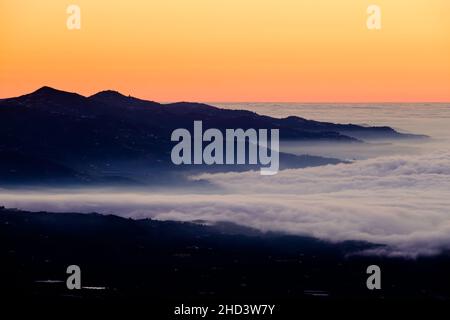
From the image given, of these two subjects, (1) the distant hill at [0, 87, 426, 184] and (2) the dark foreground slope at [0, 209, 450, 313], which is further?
(1) the distant hill at [0, 87, 426, 184]

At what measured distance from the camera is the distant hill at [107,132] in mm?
18766

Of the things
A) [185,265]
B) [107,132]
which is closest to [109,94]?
[107,132]

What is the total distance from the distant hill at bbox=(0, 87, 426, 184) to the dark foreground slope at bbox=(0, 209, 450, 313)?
1.09 metres

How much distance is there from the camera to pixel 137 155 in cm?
2022

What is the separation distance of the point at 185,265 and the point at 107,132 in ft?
10.7

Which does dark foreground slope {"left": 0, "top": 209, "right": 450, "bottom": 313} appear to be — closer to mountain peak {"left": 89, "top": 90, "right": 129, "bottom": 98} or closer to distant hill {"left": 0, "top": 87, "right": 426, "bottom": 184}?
distant hill {"left": 0, "top": 87, "right": 426, "bottom": 184}

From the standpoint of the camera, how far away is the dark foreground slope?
1802 cm

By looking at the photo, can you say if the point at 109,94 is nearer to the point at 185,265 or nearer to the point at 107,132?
the point at 107,132

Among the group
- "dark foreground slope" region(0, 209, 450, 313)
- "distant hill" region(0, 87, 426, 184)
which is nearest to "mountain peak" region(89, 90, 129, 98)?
"distant hill" region(0, 87, 426, 184)

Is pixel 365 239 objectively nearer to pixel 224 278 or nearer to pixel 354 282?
pixel 354 282

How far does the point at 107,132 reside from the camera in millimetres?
19844

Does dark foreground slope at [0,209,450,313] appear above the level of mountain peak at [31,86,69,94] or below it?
below

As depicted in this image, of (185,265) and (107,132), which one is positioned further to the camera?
(107,132)
